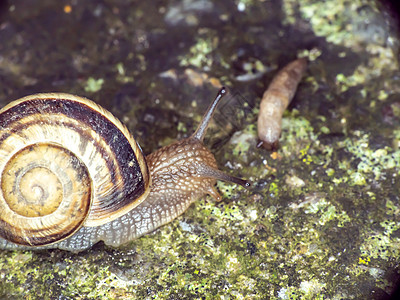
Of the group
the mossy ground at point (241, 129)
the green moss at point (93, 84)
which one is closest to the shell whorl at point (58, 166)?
the mossy ground at point (241, 129)

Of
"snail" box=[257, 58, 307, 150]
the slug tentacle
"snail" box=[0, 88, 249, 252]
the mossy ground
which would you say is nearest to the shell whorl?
"snail" box=[0, 88, 249, 252]

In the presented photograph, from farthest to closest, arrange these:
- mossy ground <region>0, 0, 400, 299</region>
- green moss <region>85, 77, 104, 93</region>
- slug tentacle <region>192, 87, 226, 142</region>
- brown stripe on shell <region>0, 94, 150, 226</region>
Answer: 1. green moss <region>85, 77, 104, 93</region>
2. slug tentacle <region>192, 87, 226, 142</region>
3. mossy ground <region>0, 0, 400, 299</region>
4. brown stripe on shell <region>0, 94, 150, 226</region>

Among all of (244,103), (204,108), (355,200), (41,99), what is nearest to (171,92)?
(204,108)

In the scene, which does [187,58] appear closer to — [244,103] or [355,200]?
[244,103]

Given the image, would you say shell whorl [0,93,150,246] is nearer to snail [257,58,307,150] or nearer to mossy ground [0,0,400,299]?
mossy ground [0,0,400,299]

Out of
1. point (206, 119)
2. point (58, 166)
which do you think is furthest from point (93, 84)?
point (58, 166)

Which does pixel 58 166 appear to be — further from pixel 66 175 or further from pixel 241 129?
pixel 241 129
